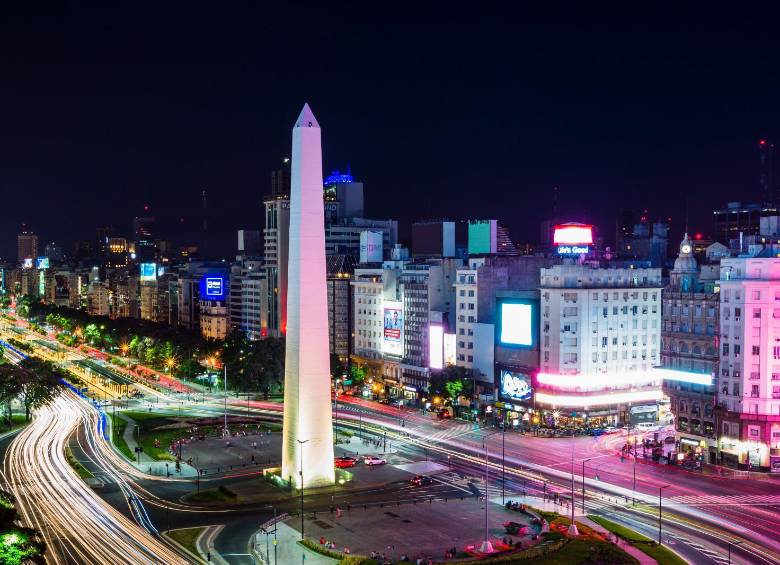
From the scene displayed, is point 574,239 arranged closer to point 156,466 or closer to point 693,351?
point 693,351

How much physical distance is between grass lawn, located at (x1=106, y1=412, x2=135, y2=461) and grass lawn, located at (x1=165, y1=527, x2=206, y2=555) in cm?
2548

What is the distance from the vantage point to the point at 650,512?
63094mm

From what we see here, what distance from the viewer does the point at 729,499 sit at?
219 feet

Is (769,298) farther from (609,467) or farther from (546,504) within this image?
(546,504)

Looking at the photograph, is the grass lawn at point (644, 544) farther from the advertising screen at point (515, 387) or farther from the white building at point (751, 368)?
the advertising screen at point (515, 387)

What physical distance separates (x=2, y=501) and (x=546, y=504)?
3648cm

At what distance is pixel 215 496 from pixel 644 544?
103ft

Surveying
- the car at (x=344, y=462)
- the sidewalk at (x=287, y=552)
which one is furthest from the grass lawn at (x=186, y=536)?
the car at (x=344, y=462)

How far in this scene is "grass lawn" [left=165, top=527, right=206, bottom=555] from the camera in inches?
2143

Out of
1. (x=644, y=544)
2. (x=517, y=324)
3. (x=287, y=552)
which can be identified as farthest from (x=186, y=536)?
(x=517, y=324)

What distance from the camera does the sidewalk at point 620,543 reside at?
51500 mm

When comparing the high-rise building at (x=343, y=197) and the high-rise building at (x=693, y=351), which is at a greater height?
the high-rise building at (x=343, y=197)

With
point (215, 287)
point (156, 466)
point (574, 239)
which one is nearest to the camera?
point (156, 466)

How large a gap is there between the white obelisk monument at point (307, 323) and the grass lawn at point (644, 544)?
71.5 ft
